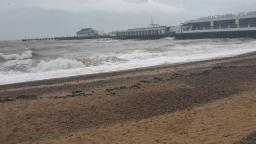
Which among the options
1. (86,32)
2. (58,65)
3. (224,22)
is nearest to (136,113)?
(58,65)

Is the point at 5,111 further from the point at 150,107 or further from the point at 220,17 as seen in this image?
the point at 220,17

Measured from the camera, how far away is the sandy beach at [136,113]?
27.5 ft

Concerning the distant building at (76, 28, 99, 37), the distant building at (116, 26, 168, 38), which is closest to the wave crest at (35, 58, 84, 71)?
the distant building at (116, 26, 168, 38)

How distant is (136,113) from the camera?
10883 millimetres

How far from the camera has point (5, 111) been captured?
1202cm

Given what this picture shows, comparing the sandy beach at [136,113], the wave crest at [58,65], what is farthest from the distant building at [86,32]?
the sandy beach at [136,113]

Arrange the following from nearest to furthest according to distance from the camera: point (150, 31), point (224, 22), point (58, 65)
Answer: point (58, 65) < point (224, 22) < point (150, 31)

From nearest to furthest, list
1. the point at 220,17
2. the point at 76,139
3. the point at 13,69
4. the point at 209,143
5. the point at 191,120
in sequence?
the point at 209,143 → the point at 76,139 → the point at 191,120 → the point at 13,69 → the point at 220,17

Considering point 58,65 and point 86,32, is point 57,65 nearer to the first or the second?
point 58,65

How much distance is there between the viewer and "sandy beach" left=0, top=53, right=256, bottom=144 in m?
8.39

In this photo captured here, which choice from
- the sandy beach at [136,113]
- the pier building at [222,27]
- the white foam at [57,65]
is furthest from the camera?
the pier building at [222,27]

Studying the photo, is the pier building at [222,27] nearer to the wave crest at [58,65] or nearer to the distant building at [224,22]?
the distant building at [224,22]

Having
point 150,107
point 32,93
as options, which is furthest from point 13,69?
point 150,107

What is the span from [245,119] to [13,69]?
20.8m
